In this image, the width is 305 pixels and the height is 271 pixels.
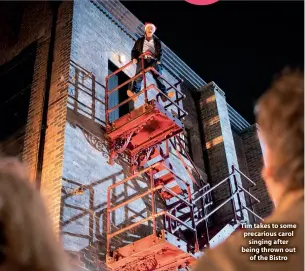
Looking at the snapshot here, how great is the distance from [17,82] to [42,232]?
9.73m

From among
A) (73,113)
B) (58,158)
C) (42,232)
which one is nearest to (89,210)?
(58,158)

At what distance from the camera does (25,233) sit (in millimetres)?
1396

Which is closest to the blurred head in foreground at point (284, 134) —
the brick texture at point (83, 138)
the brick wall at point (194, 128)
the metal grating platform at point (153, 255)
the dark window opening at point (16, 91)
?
the brick texture at point (83, 138)

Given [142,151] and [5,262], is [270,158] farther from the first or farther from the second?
[142,151]

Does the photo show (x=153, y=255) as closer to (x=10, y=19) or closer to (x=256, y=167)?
(x=10, y=19)

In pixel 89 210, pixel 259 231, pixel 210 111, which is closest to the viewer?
pixel 259 231

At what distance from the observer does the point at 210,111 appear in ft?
44.7

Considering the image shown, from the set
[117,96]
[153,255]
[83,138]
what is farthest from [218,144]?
[153,255]

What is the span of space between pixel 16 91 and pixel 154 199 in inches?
194

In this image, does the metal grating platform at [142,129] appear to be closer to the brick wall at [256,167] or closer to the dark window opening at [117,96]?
the dark window opening at [117,96]

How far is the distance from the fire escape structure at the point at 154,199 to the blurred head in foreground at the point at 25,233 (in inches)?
214

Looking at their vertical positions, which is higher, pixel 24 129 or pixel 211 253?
pixel 24 129

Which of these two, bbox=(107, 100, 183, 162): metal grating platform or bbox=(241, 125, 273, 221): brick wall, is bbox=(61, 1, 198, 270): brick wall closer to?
bbox=(107, 100, 183, 162): metal grating platform

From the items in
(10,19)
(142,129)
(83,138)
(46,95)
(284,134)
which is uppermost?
(10,19)
